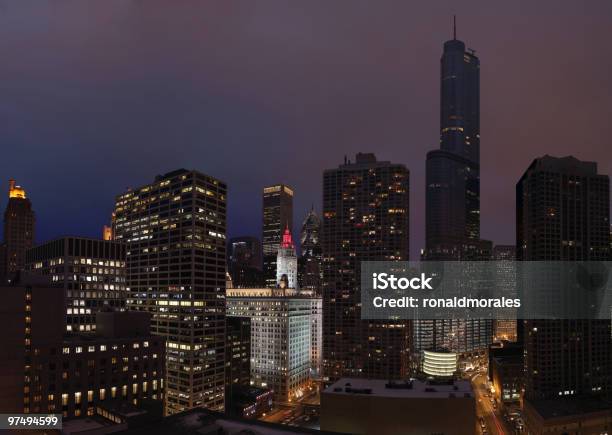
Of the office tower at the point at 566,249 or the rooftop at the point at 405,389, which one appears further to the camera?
the office tower at the point at 566,249

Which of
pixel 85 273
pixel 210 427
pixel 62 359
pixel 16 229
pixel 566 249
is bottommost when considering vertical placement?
pixel 62 359

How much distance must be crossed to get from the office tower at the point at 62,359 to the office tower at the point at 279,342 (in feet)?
207

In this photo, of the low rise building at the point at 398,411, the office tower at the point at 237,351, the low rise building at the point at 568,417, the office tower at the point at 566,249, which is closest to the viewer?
the low rise building at the point at 398,411

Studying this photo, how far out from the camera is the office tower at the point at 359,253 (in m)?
134

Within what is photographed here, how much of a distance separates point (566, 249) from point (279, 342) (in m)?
76.5

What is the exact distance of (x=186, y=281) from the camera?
341ft

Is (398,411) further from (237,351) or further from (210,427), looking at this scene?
(237,351)

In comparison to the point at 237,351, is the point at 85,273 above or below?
above

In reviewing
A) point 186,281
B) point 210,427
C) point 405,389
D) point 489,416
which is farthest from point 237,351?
point 210,427

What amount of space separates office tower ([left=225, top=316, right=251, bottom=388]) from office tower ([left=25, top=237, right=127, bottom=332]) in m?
26.9

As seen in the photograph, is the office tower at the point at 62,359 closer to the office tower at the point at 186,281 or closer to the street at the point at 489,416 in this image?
the office tower at the point at 186,281

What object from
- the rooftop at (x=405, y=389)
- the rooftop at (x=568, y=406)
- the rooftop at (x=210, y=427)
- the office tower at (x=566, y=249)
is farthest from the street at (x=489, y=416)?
the rooftop at (x=210, y=427)

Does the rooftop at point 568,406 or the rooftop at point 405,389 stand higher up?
the rooftop at point 405,389

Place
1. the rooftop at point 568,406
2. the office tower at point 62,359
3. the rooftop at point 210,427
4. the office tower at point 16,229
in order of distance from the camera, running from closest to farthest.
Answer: the rooftop at point 210,427 → the office tower at point 62,359 → the rooftop at point 568,406 → the office tower at point 16,229
